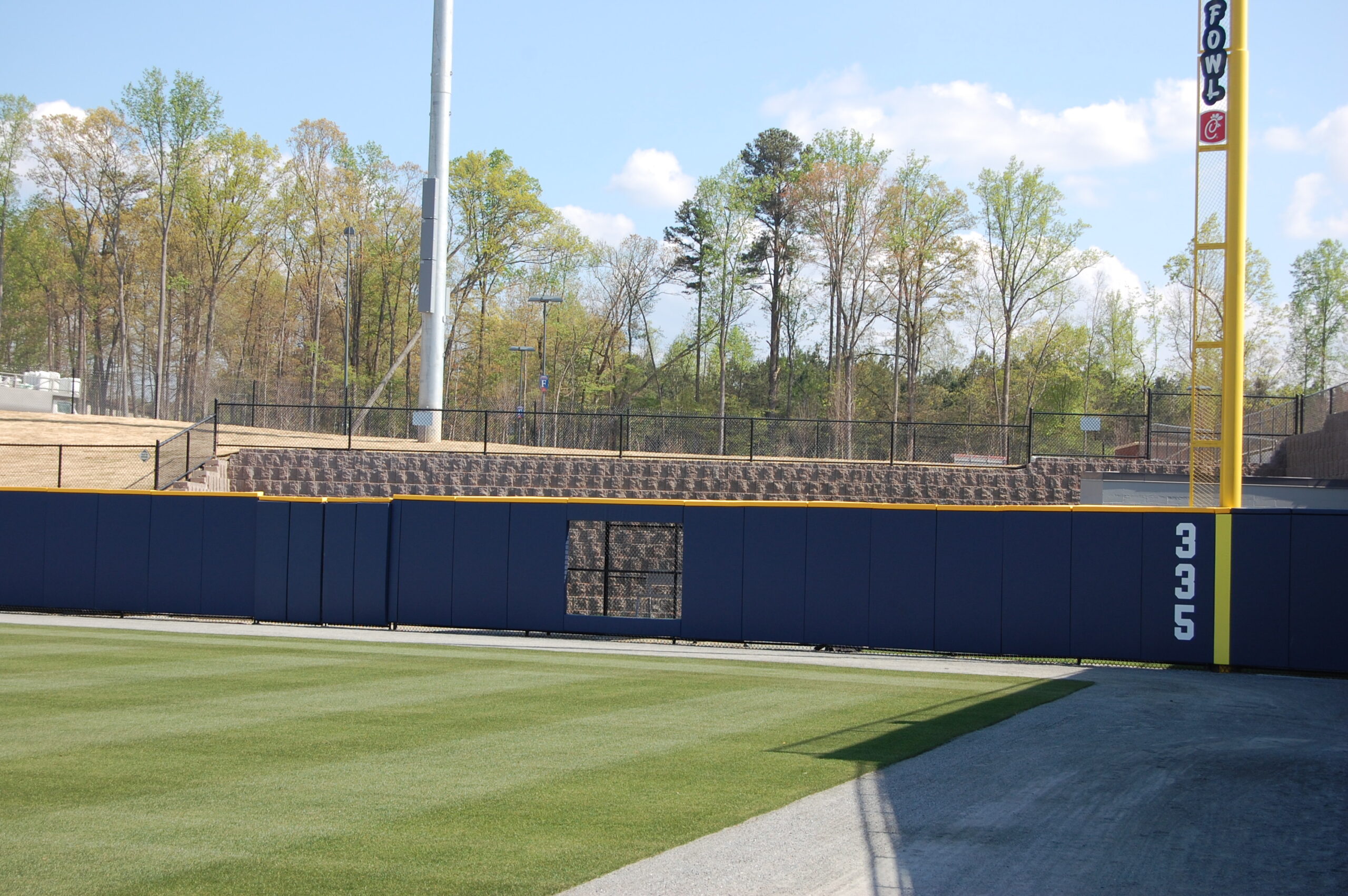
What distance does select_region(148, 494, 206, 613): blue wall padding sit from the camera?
20.9 meters

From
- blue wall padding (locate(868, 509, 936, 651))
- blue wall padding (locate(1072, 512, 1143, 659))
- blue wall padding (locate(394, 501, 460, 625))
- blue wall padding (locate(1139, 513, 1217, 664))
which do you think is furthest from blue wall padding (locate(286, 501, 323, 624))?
blue wall padding (locate(1139, 513, 1217, 664))

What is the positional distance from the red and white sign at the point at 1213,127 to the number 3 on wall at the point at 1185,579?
671 cm

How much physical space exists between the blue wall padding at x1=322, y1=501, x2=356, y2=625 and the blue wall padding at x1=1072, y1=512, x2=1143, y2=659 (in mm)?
12794

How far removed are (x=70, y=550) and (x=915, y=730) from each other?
1860 cm

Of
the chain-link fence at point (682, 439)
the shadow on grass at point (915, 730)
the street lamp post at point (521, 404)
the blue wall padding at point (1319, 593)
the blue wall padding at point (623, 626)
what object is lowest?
the blue wall padding at point (623, 626)

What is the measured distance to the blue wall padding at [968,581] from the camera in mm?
16922

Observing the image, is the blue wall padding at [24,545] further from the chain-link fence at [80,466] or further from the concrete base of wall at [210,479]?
the chain-link fence at [80,466]

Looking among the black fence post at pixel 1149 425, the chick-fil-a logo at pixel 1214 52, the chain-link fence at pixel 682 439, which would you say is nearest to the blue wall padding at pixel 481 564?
the chain-link fence at pixel 682 439

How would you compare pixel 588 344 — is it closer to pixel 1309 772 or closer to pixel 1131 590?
pixel 1131 590

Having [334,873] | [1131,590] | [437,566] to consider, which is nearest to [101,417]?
[437,566]

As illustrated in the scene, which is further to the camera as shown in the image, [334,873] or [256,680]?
[256,680]

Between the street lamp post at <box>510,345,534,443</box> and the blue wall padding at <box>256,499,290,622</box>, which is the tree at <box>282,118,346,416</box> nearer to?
the street lamp post at <box>510,345,534,443</box>

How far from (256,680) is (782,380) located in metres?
60.9

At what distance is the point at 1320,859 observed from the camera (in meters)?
5.68
